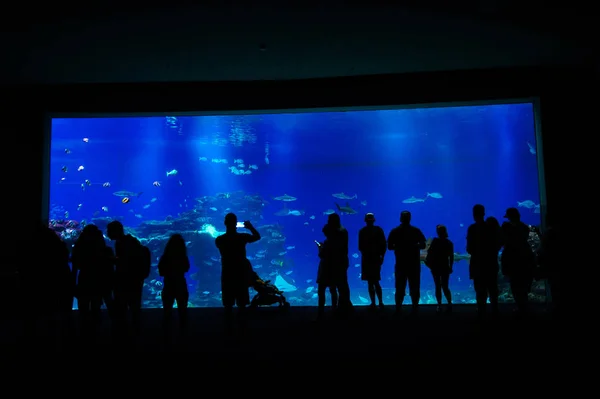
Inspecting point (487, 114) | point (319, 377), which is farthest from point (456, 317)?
point (487, 114)

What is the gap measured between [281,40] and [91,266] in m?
4.79

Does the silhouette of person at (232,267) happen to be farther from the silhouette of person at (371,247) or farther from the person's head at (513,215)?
the person's head at (513,215)

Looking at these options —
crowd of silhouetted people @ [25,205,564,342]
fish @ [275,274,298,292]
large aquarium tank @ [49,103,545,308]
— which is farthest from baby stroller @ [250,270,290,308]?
fish @ [275,274,298,292]

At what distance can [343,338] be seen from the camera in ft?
16.3

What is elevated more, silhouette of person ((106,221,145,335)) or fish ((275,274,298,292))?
silhouette of person ((106,221,145,335))

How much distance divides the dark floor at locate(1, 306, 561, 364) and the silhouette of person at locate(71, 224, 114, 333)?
0.63m

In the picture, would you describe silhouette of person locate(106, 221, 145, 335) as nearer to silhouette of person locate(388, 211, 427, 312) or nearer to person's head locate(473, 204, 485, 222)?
silhouette of person locate(388, 211, 427, 312)

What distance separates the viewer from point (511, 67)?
8.06 m

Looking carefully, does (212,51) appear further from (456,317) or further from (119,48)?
(456,317)

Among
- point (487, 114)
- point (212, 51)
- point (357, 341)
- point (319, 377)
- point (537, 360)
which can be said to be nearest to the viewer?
point (319, 377)

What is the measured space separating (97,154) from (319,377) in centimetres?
4893

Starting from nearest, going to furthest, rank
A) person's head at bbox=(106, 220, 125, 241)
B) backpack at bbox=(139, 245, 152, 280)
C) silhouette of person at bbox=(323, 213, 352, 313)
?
person's head at bbox=(106, 220, 125, 241) < backpack at bbox=(139, 245, 152, 280) < silhouette of person at bbox=(323, 213, 352, 313)

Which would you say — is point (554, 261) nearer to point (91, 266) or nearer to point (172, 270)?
point (172, 270)

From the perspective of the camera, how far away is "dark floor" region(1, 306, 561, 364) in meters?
4.10
